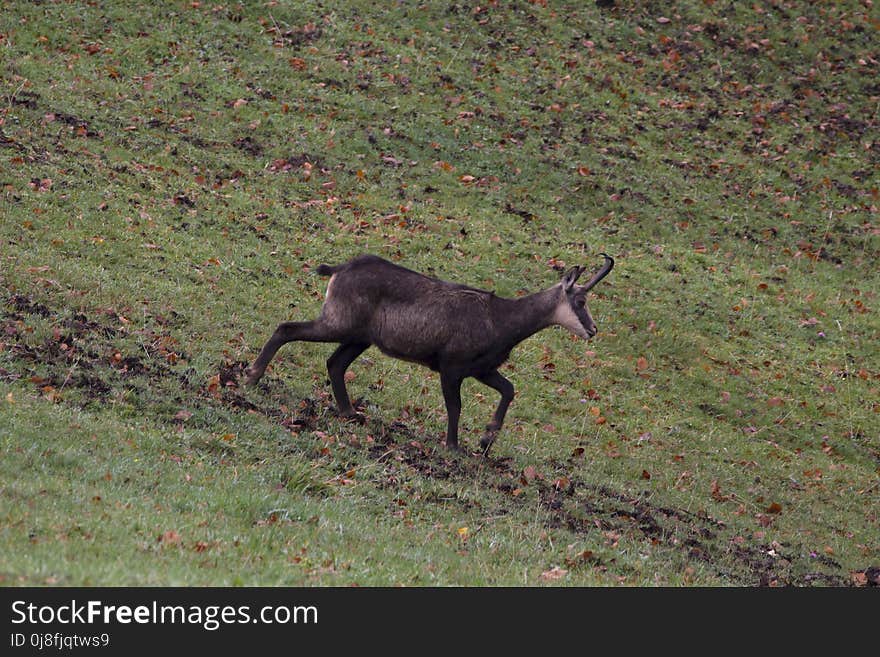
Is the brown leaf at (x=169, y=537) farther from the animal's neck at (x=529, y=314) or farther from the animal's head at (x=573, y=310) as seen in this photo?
the animal's head at (x=573, y=310)

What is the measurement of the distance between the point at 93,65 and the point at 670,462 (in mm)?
13434

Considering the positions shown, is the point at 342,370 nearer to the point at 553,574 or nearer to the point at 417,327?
the point at 417,327

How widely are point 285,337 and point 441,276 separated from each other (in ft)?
18.4

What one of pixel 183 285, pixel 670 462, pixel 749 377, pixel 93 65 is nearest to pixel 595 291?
pixel 749 377

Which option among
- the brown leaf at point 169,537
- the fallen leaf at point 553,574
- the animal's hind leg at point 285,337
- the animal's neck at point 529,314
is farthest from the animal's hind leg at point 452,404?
the brown leaf at point 169,537

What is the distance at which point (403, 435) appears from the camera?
12.5 metres

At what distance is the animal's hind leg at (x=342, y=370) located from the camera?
493 inches

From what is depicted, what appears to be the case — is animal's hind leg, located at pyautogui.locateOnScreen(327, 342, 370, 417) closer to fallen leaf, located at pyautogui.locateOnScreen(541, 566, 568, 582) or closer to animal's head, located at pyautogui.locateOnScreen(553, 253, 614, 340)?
animal's head, located at pyautogui.locateOnScreen(553, 253, 614, 340)

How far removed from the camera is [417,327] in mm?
12305

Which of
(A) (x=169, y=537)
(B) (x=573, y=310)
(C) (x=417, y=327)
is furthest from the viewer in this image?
(B) (x=573, y=310)

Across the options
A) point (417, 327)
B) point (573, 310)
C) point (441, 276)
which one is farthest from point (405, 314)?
point (441, 276)

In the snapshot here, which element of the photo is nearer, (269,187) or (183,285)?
(183,285)

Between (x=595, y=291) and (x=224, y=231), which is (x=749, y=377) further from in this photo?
(x=224, y=231)

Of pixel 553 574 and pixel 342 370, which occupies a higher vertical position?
pixel 342 370
